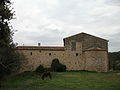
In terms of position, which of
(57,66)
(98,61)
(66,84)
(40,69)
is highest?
(98,61)

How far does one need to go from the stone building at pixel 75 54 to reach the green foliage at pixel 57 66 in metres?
0.98

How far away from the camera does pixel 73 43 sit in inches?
1901

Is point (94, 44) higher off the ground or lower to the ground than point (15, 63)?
higher

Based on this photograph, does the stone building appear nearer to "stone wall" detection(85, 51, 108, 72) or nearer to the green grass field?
"stone wall" detection(85, 51, 108, 72)

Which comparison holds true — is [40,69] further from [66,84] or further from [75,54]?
[66,84]

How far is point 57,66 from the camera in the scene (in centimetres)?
4547

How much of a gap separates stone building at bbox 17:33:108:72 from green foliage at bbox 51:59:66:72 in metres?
0.98

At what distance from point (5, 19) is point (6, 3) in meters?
1.81

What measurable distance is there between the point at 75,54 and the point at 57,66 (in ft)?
16.9

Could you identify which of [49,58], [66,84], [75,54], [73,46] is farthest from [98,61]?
[66,84]

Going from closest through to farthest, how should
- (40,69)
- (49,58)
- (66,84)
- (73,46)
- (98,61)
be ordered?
(66,84), (40,69), (98,61), (49,58), (73,46)

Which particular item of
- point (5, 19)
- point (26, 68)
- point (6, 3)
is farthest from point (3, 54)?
point (26, 68)

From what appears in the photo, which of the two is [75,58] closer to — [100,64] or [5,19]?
[100,64]

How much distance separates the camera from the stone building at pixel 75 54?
149 ft
